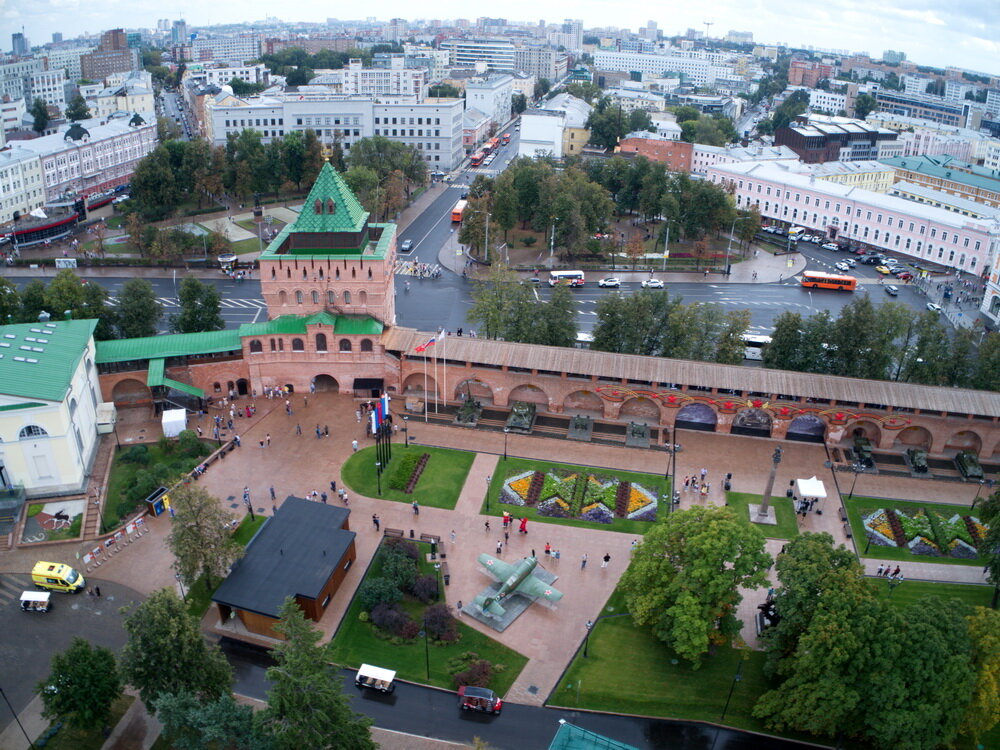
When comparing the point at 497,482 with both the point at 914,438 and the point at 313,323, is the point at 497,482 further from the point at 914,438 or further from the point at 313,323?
the point at 914,438

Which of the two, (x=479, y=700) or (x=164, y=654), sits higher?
(x=164, y=654)

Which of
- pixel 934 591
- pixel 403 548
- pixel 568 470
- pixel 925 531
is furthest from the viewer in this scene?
pixel 568 470

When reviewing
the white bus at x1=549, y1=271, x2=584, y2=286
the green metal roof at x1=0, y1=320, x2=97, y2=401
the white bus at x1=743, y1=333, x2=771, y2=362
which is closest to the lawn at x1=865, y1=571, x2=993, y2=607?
the white bus at x1=743, y1=333, x2=771, y2=362

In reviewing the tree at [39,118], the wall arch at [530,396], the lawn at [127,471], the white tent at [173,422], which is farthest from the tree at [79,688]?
the tree at [39,118]

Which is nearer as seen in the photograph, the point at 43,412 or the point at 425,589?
the point at 425,589

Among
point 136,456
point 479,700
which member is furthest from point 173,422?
point 479,700

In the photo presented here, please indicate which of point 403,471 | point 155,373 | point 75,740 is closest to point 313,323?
point 155,373

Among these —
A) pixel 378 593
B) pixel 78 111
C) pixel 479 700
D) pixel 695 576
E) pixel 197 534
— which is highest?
pixel 78 111

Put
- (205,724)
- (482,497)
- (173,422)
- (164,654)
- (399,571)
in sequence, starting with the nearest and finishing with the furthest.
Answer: (205,724)
(164,654)
(399,571)
(482,497)
(173,422)
